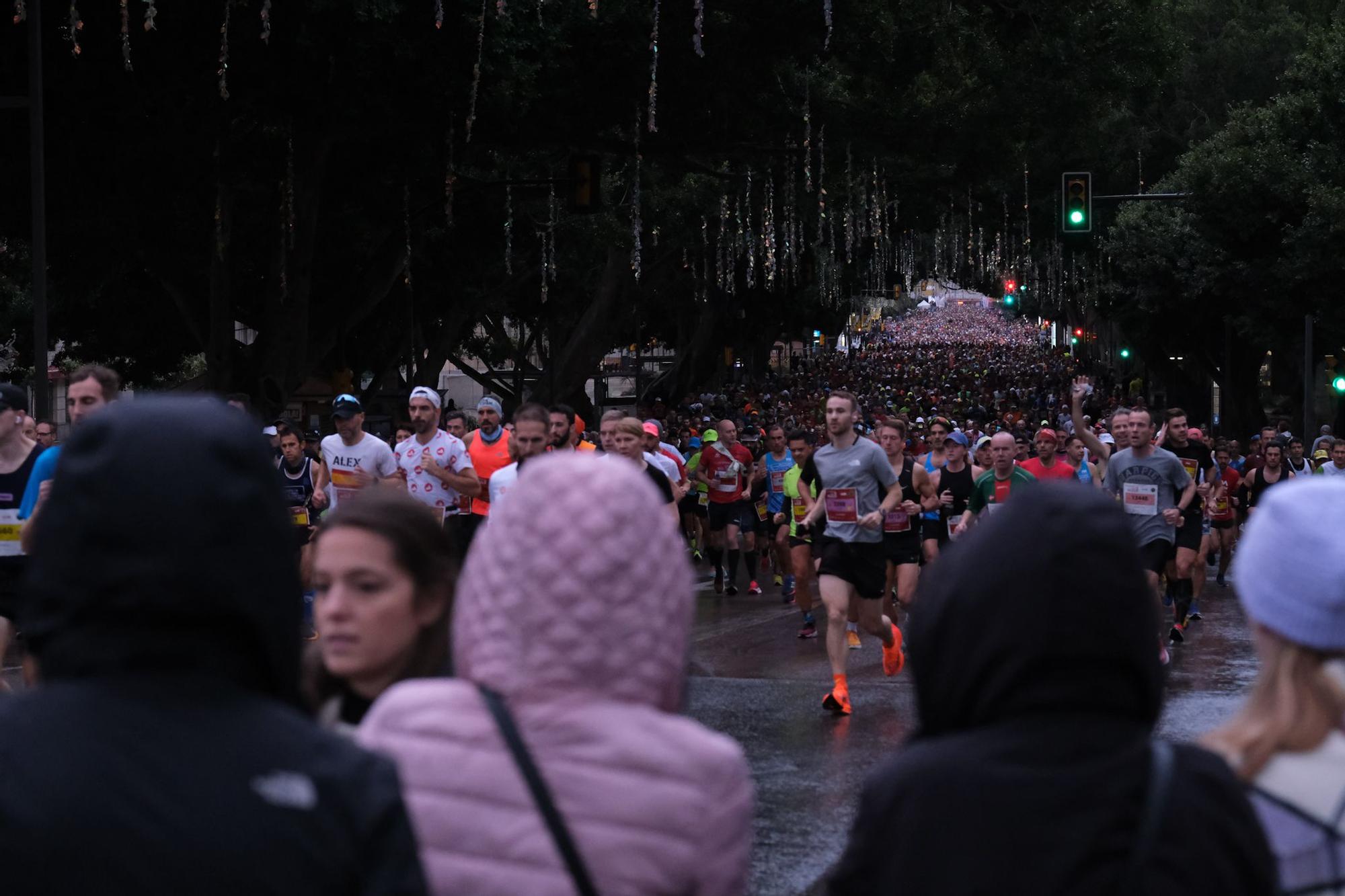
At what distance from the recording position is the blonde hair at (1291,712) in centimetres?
249

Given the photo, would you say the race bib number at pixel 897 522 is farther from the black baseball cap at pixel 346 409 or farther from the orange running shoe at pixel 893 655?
the black baseball cap at pixel 346 409

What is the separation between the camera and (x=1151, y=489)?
1224cm

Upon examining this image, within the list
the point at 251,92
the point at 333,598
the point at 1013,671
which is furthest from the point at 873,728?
the point at 251,92

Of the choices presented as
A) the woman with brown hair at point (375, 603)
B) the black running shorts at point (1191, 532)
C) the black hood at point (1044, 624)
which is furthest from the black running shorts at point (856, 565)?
the black hood at point (1044, 624)

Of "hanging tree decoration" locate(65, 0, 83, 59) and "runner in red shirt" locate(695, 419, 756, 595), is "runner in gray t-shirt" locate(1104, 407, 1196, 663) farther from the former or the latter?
"hanging tree decoration" locate(65, 0, 83, 59)

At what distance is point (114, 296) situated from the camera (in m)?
30.0

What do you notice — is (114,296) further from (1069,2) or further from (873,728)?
(873,728)

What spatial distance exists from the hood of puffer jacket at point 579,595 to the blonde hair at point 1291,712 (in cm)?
76

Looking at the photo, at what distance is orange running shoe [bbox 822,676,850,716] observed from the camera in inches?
400

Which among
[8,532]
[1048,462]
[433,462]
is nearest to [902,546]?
[1048,462]

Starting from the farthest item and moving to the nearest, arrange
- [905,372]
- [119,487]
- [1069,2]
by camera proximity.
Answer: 1. [905,372]
2. [1069,2]
3. [119,487]

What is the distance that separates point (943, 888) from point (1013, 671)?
0.28m

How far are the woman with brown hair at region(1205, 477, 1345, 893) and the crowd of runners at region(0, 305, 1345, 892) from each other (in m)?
0.16

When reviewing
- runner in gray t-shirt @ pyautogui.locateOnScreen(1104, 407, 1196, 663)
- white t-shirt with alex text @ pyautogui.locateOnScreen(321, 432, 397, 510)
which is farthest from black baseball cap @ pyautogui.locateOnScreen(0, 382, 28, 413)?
runner in gray t-shirt @ pyautogui.locateOnScreen(1104, 407, 1196, 663)
